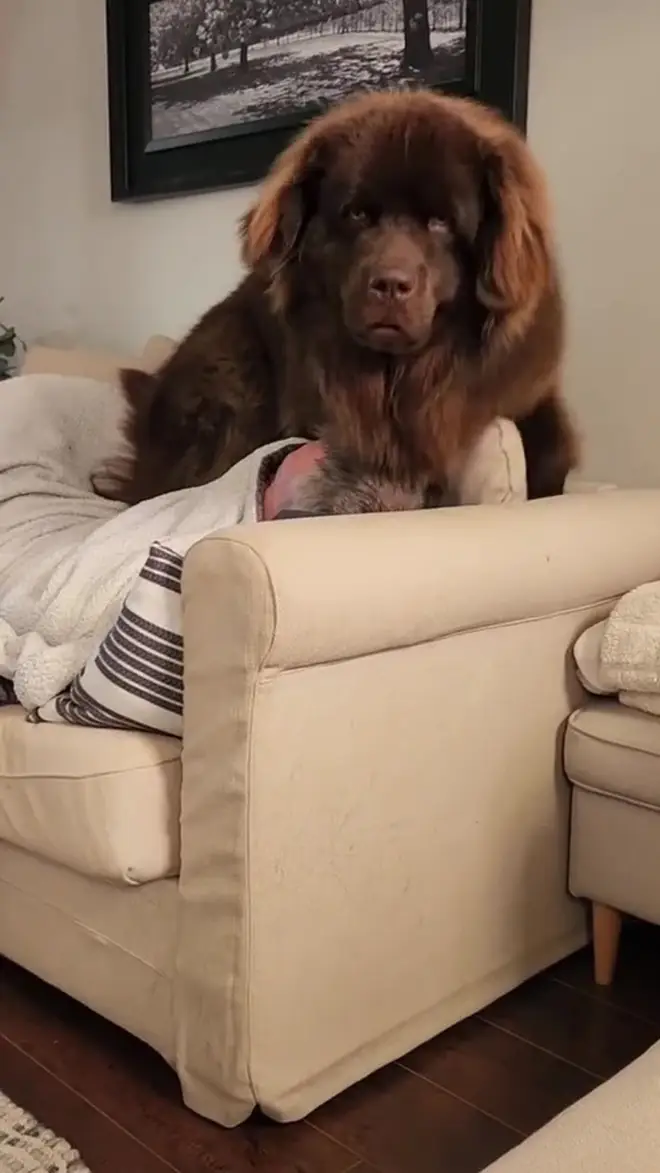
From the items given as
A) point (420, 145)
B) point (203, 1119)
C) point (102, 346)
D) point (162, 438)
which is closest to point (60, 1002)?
point (203, 1119)

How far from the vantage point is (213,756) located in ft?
3.88

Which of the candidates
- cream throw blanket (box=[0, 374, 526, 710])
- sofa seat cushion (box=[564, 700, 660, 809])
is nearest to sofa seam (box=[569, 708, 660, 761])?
sofa seat cushion (box=[564, 700, 660, 809])

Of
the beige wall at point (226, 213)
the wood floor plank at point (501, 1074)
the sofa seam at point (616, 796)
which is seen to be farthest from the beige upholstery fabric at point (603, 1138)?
the beige wall at point (226, 213)

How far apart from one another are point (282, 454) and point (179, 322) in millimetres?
1378

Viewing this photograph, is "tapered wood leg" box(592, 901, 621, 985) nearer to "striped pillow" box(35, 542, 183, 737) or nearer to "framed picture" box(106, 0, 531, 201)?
"striped pillow" box(35, 542, 183, 737)

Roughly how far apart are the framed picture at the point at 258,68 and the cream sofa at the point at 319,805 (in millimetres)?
1049

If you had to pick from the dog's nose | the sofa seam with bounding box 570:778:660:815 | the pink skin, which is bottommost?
the sofa seam with bounding box 570:778:660:815

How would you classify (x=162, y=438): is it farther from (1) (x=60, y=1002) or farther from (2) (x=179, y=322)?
(2) (x=179, y=322)

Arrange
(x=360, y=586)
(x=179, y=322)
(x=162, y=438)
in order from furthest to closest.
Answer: (x=179, y=322)
(x=162, y=438)
(x=360, y=586)

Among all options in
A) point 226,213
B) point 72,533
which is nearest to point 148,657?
point 72,533

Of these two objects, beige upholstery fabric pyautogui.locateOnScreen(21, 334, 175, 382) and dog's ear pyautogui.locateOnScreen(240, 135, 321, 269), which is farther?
beige upholstery fabric pyautogui.locateOnScreen(21, 334, 175, 382)

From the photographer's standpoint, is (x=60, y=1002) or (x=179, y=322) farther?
(x=179, y=322)

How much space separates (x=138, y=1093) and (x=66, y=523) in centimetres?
86

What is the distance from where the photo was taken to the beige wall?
1.96m
